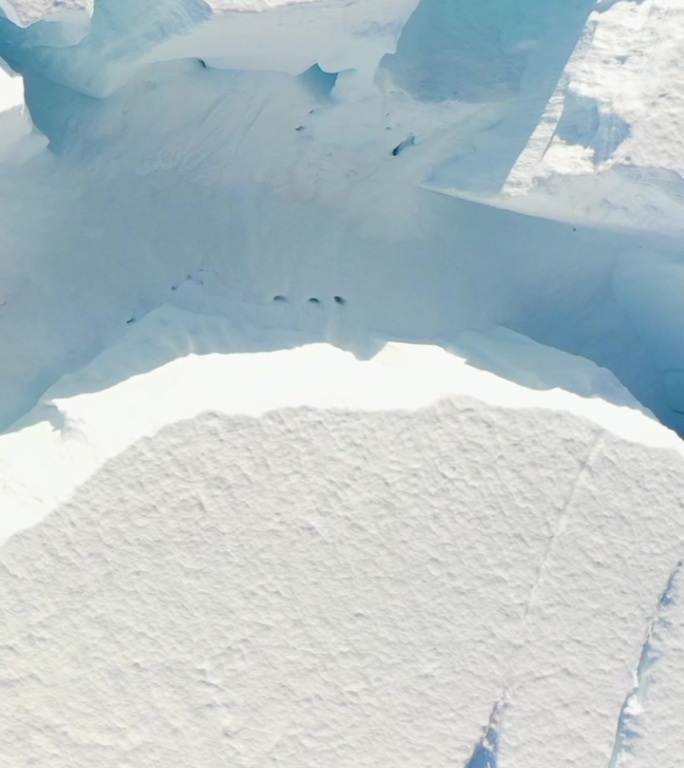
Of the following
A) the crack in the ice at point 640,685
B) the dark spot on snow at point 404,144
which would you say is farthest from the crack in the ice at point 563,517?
the dark spot on snow at point 404,144

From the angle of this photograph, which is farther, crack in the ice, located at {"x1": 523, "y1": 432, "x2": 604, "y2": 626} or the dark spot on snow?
the dark spot on snow

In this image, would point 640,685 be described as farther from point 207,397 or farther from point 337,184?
point 337,184

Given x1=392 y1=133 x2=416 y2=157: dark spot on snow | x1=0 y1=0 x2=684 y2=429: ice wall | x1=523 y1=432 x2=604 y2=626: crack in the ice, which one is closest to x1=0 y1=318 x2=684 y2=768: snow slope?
x1=523 y1=432 x2=604 y2=626: crack in the ice

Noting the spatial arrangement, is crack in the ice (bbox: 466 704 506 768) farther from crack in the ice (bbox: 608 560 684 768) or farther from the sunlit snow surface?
crack in the ice (bbox: 608 560 684 768)

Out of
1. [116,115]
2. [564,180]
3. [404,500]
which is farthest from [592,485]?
[116,115]

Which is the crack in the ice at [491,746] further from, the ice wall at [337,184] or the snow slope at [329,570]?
the ice wall at [337,184]

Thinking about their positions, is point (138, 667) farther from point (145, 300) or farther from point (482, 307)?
point (482, 307)

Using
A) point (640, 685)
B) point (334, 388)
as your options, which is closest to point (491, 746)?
point (640, 685)
